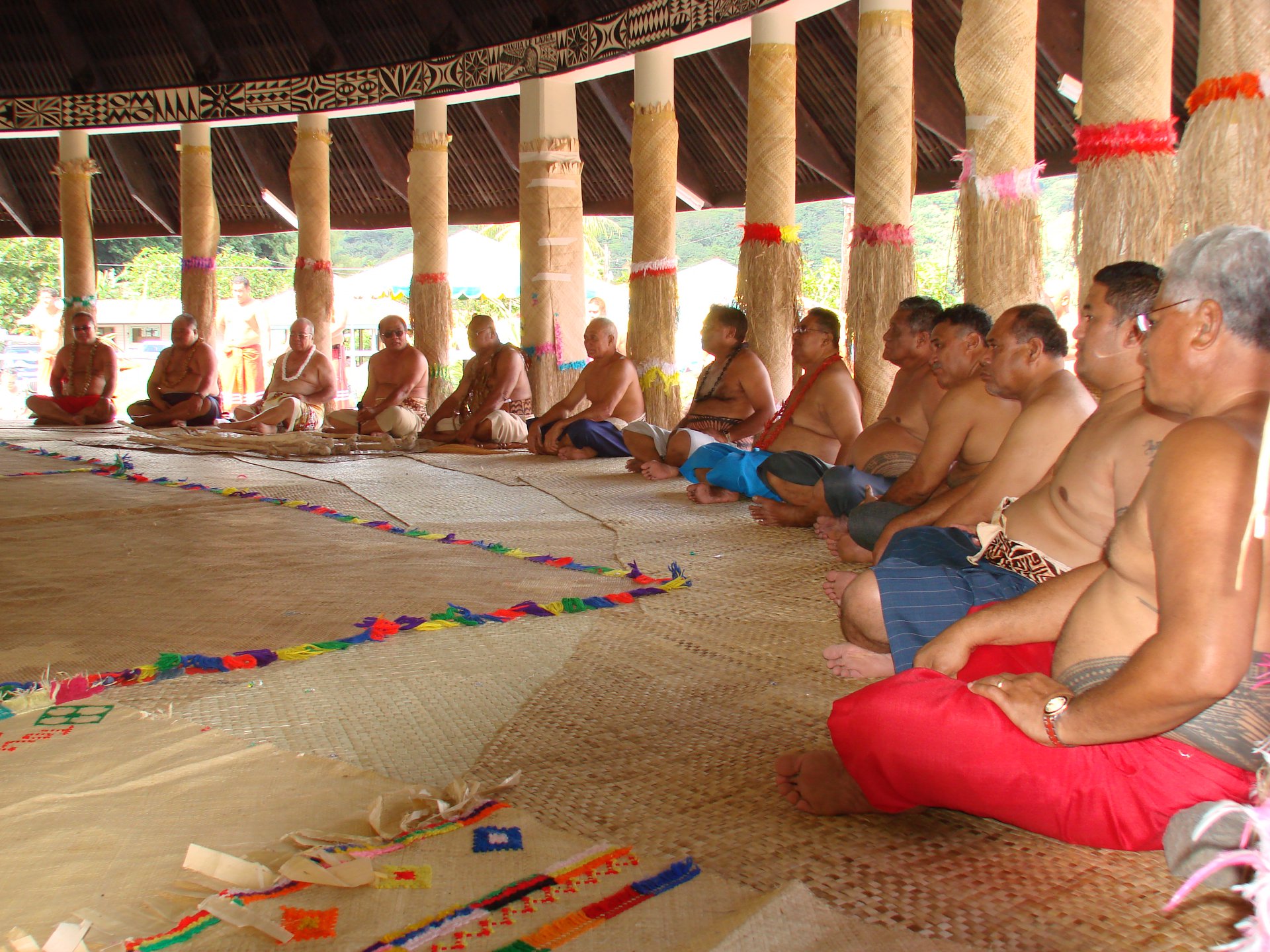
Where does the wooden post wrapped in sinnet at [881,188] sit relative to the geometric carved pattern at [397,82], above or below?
below

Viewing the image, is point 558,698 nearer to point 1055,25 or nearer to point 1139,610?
point 1139,610

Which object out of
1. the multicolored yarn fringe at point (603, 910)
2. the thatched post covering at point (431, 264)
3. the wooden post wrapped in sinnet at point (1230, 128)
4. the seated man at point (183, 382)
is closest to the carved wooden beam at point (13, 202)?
the seated man at point (183, 382)

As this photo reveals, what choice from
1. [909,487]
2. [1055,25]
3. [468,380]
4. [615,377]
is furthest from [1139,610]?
[1055,25]

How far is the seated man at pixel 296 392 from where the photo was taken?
8367 millimetres

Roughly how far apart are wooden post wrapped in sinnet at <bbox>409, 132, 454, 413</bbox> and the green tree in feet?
48.7

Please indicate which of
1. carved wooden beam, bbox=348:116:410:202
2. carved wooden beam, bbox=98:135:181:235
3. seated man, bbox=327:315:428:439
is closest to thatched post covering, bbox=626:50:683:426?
seated man, bbox=327:315:428:439

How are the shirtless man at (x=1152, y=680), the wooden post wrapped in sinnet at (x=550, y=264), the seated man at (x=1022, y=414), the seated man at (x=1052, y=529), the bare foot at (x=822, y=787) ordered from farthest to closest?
the wooden post wrapped in sinnet at (x=550, y=264) < the seated man at (x=1022, y=414) < the seated man at (x=1052, y=529) < the bare foot at (x=822, y=787) < the shirtless man at (x=1152, y=680)

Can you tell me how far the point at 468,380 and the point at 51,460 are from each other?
2712 mm

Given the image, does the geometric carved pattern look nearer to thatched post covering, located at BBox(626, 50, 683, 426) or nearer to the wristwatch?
thatched post covering, located at BBox(626, 50, 683, 426)

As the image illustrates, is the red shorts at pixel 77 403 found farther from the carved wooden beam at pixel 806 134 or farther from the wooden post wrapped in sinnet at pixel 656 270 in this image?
the carved wooden beam at pixel 806 134

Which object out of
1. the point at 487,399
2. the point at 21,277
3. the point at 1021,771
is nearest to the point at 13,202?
the point at 487,399

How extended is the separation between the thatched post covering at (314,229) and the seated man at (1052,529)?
26.2 feet

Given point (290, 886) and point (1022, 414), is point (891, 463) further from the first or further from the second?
point (290, 886)

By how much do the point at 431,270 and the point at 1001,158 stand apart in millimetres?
5651
